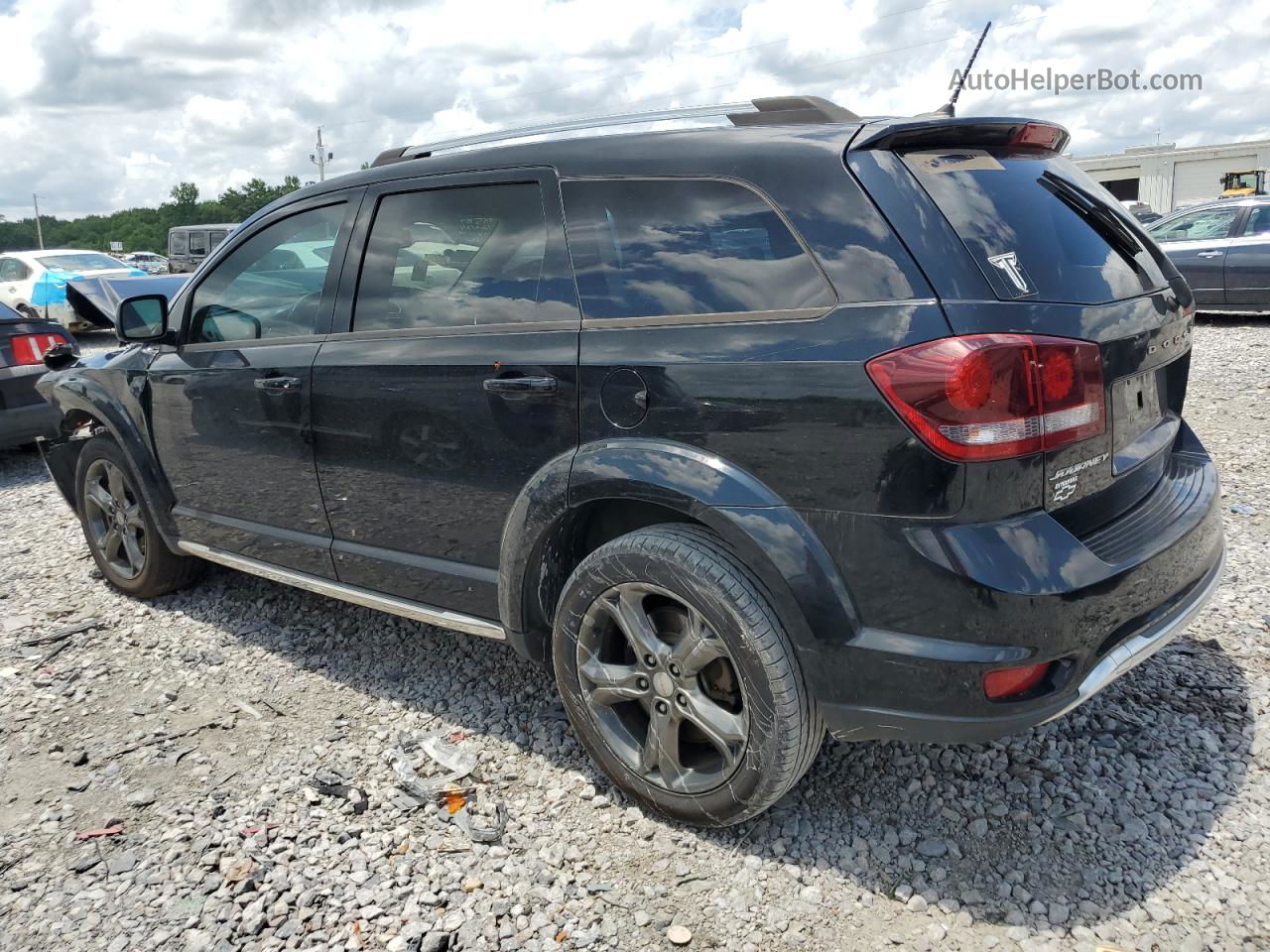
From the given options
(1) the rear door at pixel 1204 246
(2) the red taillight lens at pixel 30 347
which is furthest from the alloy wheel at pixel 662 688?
(1) the rear door at pixel 1204 246

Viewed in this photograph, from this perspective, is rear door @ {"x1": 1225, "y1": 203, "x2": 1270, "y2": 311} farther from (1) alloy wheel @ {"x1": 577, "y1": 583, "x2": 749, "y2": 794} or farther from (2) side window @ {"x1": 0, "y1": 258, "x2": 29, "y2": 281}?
(2) side window @ {"x1": 0, "y1": 258, "x2": 29, "y2": 281}

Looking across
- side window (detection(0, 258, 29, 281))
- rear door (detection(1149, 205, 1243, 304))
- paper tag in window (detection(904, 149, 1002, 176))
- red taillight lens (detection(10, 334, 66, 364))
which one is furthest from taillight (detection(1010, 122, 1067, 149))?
side window (detection(0, 258, 29, 281))

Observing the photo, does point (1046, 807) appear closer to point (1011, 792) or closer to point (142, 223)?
point (1011, 792)

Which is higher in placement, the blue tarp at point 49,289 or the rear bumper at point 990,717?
the blue tarp at point 49,289

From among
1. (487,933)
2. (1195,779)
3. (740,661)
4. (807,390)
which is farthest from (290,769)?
(1195,779)

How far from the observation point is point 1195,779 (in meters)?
2.82

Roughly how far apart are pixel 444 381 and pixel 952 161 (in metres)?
1.60

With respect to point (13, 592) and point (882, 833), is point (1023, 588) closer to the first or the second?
point (882, 833)

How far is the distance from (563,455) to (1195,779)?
2068mm

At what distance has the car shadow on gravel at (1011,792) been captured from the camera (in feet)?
8.16

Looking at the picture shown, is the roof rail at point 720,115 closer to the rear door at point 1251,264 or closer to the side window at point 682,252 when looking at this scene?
the side window at point 682,252

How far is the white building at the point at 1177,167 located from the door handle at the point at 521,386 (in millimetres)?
62712

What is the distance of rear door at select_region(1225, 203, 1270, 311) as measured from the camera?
11539 mm

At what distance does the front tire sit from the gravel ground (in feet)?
0.68
